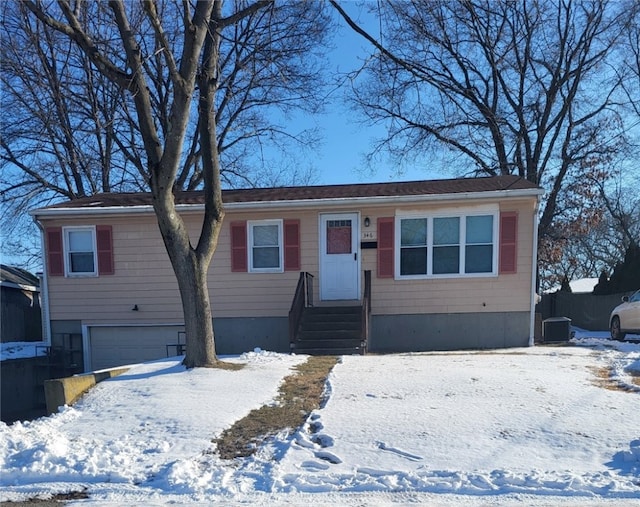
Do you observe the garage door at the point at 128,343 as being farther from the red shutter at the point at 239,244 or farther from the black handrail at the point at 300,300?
A: the black handrail at the point at 300,300

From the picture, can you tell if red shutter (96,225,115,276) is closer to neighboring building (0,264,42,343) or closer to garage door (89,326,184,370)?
garage door (89,326,184,370)

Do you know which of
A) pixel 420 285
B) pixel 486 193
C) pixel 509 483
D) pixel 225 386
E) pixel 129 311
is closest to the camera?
pixel 509 483

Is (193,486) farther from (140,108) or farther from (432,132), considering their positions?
(432,132)

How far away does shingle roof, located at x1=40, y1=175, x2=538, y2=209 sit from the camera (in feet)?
33.6

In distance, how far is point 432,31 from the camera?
16281mm

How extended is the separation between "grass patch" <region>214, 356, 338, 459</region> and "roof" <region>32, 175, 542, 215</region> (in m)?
4.97

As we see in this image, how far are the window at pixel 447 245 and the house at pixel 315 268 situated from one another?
0.02 metres

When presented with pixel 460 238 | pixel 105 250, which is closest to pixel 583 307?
pixel 460 238

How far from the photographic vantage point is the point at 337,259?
410 inches

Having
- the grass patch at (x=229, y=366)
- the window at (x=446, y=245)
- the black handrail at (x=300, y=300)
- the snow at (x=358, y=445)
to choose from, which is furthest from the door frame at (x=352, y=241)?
the snow at (x=358, y=445)

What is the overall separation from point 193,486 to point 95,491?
2.59 ft

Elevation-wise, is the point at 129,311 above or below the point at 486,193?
below

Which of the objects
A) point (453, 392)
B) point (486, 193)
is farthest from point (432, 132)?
point (453, 392)

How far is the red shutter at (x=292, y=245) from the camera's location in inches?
412
